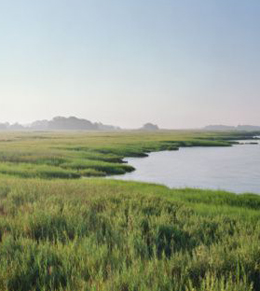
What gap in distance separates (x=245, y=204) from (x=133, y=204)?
693 cm

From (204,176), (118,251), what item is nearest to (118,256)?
(118,251)

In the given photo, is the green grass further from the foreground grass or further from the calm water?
the calm water

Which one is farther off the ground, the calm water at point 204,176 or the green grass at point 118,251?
the green grass at point 118,251

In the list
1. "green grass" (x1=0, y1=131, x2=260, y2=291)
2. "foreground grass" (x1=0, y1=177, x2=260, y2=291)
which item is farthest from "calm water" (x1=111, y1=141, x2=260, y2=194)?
"foreground grass" (x1=0, y1=177, x2=260, y2=291)

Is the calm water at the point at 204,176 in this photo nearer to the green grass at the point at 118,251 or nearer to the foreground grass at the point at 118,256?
the green grass at the point at 118,251

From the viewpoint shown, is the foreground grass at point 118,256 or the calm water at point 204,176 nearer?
the foreground grass at point 118,256

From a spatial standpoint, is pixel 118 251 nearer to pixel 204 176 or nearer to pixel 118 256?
pixel 118 256

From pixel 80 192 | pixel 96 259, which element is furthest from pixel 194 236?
pixel 80 192

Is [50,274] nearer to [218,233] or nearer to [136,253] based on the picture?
[136,253]

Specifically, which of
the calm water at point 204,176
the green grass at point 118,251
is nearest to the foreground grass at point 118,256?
the green grass at point 118,251

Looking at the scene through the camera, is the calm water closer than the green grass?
No

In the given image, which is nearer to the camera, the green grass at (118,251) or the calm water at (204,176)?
the green grass at (118,251)

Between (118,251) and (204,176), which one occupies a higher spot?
(118,251)

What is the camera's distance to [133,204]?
11188 millimetres
